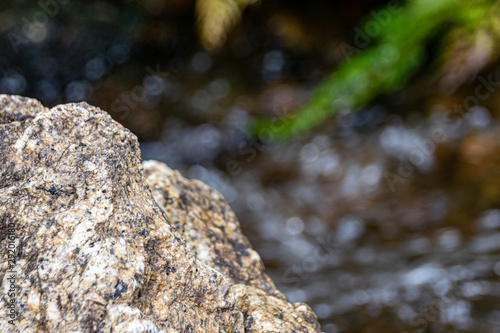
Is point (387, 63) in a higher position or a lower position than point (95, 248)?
higher

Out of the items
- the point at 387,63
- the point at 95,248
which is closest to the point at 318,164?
the point at 387,63

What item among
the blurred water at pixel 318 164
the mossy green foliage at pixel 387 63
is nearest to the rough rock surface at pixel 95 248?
the blurred water at pixel 318 164

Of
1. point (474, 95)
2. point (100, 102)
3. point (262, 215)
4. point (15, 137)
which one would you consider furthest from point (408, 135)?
point (15, 137)

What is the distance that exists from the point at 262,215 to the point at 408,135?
1.69 m

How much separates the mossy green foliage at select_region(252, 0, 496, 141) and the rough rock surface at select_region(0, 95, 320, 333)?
3461mm

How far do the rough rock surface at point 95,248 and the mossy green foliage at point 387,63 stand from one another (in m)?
3.46

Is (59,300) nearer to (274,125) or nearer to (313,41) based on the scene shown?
(274,125)

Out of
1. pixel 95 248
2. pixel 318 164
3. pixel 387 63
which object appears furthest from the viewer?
pixel 318 164

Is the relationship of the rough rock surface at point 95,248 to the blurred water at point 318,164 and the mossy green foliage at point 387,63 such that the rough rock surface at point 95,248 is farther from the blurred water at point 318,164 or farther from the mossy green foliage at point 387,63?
the mossy green foliage at point 387,63

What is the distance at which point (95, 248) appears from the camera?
0.97 m

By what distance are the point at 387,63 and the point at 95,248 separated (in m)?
4.14

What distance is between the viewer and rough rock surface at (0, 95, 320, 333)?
924 millimetres

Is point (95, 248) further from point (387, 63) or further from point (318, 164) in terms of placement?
point (387, 63)

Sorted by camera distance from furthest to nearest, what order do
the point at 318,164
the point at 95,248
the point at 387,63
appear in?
the point at 318,164
the point at 387,63
the point at 95,248
